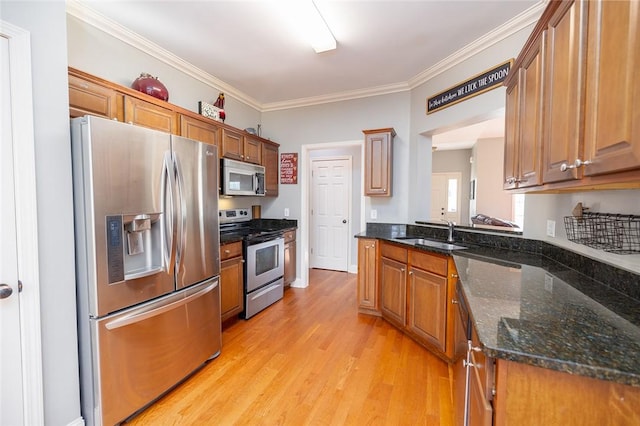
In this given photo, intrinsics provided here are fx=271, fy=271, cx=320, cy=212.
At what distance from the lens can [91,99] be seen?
1.87 m

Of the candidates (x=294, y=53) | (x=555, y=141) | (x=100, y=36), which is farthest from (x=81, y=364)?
(x=294, y=53)

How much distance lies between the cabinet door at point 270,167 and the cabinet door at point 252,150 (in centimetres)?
10

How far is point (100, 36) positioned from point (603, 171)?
3.20m

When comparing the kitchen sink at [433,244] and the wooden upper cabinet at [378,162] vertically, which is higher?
the wooden upper cabinet at [378,162]

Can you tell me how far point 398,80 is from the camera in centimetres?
330

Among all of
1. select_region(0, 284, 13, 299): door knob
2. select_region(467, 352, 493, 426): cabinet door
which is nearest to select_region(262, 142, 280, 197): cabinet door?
select_region(0, 284, 13, 299): door knob

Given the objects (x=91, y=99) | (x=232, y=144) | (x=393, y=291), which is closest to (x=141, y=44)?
(x=91, y=99)

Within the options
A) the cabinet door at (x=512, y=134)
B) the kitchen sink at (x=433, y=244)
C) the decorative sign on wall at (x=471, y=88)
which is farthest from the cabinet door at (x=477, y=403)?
the decorative sign on wall at (x=471, y=88)

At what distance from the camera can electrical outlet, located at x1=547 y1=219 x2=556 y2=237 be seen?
187 cm

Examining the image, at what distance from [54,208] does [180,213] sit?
61 centimetres

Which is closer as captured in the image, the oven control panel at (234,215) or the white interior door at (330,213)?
the oven control panel at (234,215)

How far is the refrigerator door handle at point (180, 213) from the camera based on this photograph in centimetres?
181

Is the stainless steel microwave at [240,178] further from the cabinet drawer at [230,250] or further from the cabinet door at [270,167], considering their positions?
the cabinet drawer at [230,250]

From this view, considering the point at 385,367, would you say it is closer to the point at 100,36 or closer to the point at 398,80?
the point at 398,80
